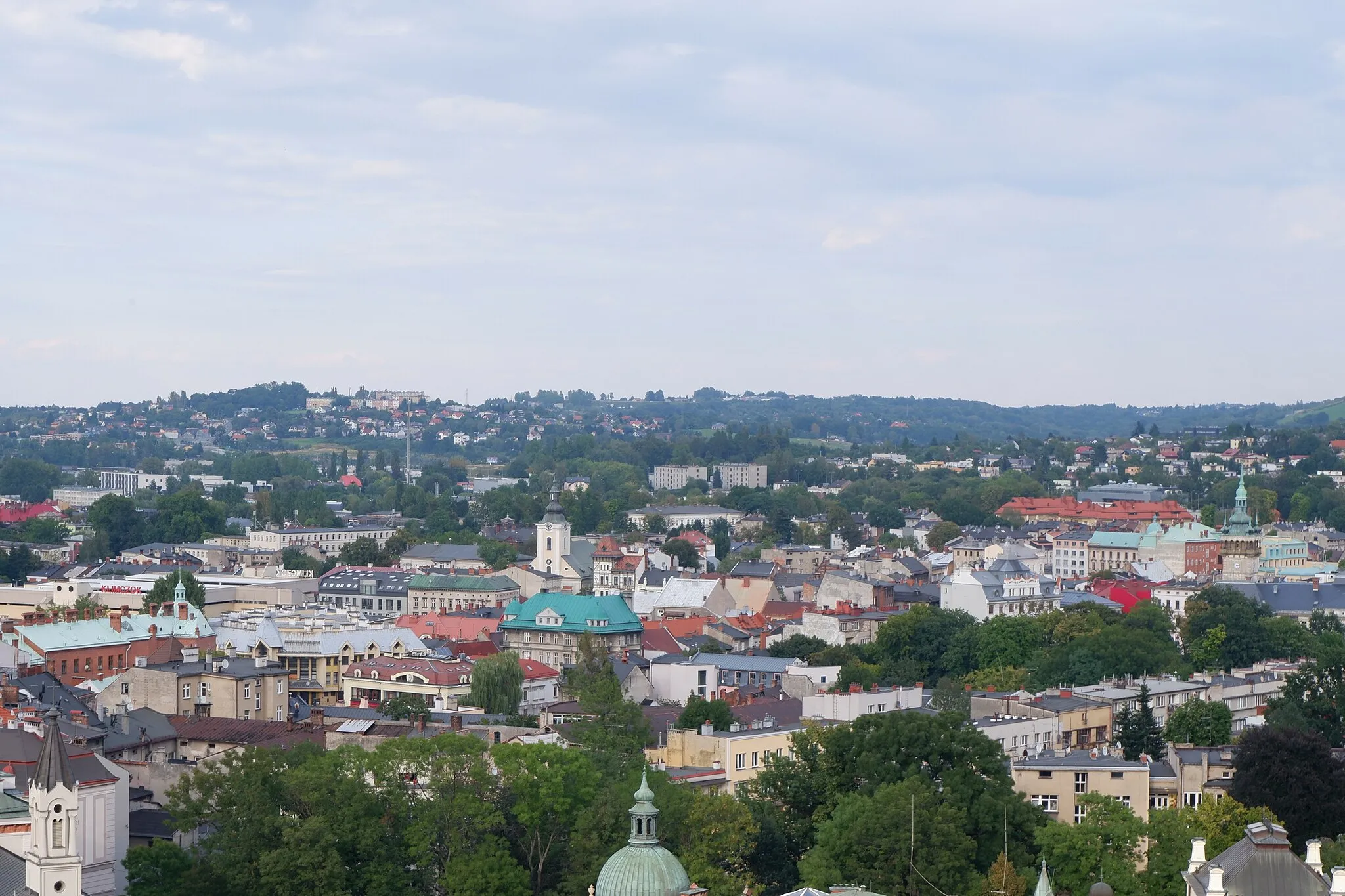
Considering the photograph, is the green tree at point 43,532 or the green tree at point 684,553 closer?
the green tree at point 684,553

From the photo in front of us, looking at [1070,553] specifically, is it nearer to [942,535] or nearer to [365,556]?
[942,535]

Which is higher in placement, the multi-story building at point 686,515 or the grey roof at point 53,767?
the grey roof at point 53,767

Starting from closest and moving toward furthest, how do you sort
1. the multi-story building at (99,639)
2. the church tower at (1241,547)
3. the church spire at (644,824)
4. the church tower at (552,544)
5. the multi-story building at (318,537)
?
1. the church spire at (644,824)
2. the multi-story building at (99,639)
3. the church tower at (552,544)
4. the church tower at (1241,547)
5. the multi-story building at (318,537)

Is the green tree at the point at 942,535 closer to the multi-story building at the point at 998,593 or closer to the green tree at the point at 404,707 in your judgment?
the multi-story building at the point at 998,593

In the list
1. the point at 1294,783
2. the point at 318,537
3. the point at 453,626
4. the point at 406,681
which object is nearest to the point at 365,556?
the point at 318,537

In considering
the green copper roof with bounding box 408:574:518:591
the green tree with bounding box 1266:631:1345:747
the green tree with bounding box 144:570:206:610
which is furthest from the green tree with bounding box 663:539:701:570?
the green tree with bounding box 1266:631:1345:747

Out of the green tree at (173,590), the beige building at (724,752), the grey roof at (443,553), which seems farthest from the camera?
the grey roof at (443,553)

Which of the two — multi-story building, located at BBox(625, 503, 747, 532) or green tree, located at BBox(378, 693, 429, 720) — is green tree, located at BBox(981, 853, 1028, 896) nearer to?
green tree, located at BBox(378, 693, 429, 720)

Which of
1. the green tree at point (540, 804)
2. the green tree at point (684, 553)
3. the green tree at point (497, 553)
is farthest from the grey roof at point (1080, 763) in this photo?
the green tree at point (684, 553)

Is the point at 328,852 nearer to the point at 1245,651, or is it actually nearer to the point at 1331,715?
the point at 1331,715
